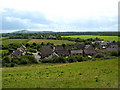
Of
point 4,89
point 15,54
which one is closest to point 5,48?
point 15,54

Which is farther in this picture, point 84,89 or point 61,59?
point 61,59

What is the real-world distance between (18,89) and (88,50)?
209ft

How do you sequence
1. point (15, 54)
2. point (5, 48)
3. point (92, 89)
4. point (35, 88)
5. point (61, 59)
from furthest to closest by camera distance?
1. point (5, 48)
2. point (15, 54)
3. point (61, 59)
4. point (35, 88)
5. point (92, 89)

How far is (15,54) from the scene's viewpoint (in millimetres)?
71750

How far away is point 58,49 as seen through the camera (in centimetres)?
7375

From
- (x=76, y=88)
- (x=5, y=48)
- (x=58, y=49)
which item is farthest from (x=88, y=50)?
(x=76, y=88)

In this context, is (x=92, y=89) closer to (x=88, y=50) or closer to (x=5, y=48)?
(x=88, y=50)

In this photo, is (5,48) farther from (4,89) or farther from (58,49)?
(4,89)

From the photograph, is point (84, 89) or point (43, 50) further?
point (43, 50)

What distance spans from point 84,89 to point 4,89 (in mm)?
5306

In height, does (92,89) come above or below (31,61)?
above

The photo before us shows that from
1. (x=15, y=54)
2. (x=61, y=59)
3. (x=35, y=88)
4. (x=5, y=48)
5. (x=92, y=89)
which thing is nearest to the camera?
(x=92, y=89)

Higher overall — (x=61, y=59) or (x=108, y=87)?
(x=108, y=87)

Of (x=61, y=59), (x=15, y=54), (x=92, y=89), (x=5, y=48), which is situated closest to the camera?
(x=92, y=89)
